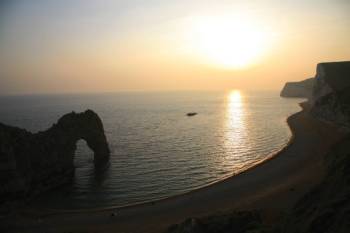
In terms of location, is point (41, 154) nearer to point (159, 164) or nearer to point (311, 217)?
point (159, 164)

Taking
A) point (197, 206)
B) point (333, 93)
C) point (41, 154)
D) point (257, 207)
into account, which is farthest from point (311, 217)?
point (333, 93)

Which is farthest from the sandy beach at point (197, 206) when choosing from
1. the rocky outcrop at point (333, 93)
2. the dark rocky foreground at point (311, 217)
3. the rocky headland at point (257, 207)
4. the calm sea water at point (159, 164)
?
the rocky outcrop at point (333, 93)

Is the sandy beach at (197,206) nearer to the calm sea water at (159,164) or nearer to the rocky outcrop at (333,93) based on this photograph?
the calm sea water at (159,164)

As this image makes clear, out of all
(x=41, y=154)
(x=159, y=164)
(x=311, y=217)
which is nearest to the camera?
(x=311, y=217)

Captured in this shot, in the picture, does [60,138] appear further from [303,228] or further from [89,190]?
[303,228]

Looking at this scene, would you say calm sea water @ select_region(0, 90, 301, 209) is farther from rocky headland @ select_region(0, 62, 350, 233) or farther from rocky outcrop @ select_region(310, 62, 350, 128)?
rocky outcrop @ select_region(310, 62, 350, 128)

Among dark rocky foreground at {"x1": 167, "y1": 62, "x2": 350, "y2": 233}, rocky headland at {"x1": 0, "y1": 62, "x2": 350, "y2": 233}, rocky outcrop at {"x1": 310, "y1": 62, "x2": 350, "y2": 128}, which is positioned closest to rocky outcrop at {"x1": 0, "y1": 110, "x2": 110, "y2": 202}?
rocky headland at {"x1": 0, "y1": 62, "x2": 350, "y2": 233}
